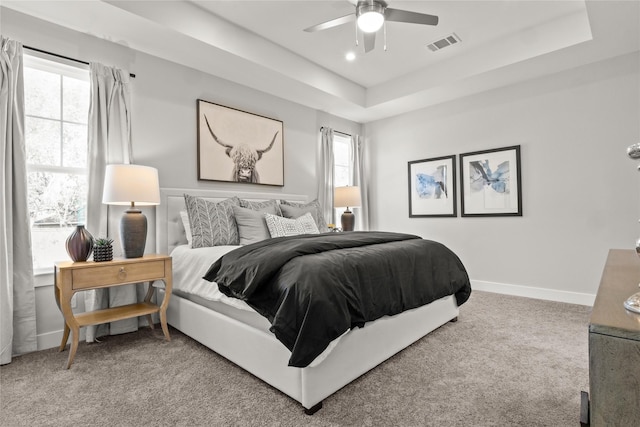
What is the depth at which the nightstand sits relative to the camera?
2.21 m

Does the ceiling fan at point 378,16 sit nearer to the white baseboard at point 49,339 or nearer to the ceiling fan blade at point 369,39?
the ceiling fan blade at point 369,39

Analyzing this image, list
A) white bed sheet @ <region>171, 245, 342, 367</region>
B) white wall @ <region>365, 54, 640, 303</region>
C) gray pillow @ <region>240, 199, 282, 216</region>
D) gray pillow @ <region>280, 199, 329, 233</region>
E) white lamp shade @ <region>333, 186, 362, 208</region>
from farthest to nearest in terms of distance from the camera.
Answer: white lamp shade @ <region>333, 186, 362, 208</region> → gray pillow @ <region>280, 199, 329, 233</region> → gray pillow @ <region>240, 199, 282, 216</region> → white wall @ <region>365, 54, 640, 303</region> → white bed sheet @ <region>171, 245, 342, 367</region>

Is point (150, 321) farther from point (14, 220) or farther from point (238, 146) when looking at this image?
point (238, 146)

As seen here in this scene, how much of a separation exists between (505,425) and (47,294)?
3.20m

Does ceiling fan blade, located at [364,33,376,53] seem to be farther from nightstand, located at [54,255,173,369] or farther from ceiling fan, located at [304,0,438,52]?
nightstand, located at [54,255,173,369]

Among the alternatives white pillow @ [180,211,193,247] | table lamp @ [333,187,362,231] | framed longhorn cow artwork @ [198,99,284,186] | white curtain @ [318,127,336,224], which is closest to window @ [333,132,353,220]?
white curtain @ [318,127,336,224]

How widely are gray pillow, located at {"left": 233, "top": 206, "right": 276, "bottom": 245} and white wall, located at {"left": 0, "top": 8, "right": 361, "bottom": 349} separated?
71 centimetres

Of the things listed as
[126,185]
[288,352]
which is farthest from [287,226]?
[288,352]

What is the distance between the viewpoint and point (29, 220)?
2467mm

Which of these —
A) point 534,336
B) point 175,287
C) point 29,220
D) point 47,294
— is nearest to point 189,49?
point 29,220

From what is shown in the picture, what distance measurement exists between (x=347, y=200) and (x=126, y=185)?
2752 millimetres

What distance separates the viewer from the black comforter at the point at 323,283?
160cm

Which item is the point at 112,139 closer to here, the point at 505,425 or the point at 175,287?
the point at 175,287

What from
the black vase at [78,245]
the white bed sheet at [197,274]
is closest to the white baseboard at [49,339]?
the black vase at [78,245]
